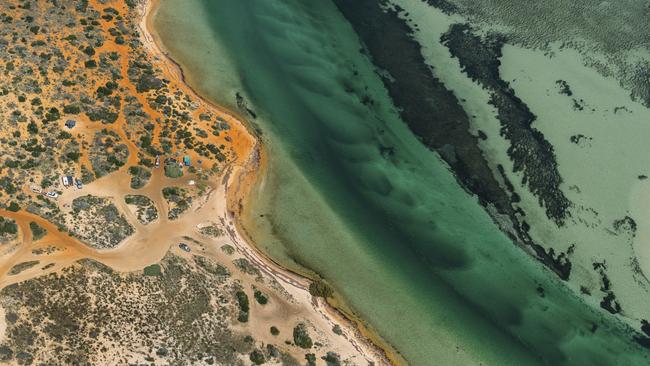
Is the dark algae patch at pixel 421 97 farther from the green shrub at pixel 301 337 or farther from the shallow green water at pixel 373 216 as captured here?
the green shrub at pixel 301 337

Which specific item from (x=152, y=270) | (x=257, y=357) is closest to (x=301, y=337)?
(x=257, y=357)

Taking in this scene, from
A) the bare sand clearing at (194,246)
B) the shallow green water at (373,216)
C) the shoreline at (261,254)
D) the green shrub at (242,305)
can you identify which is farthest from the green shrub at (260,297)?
the shallow green water at (373,216)

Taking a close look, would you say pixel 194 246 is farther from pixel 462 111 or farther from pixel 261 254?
pixel 462 111

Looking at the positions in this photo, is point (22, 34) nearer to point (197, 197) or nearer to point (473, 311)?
point (197, 197)

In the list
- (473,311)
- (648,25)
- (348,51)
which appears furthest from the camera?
(648,25)

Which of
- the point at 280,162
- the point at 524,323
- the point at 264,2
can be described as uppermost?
the point at 264,2

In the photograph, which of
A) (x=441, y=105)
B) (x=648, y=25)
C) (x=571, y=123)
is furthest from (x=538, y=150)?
(x=648, y=25)

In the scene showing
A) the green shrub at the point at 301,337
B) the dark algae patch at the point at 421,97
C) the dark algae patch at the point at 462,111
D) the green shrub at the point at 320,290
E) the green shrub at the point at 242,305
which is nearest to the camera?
the green shrub at the point at 242,305
